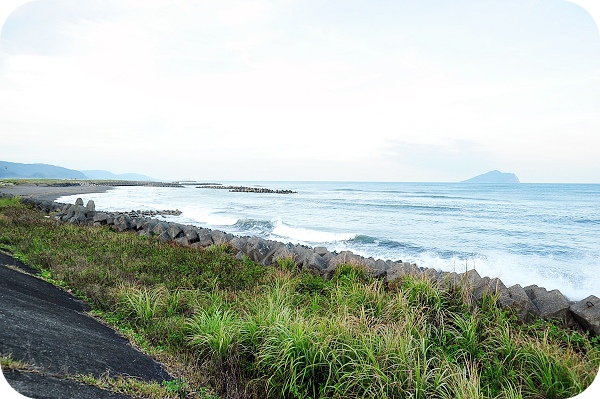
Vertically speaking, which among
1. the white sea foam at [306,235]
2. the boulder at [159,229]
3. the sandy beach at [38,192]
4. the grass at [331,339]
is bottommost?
the white sea foam at [306,235]

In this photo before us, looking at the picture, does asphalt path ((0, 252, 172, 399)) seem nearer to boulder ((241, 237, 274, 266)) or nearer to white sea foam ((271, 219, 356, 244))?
boulder ((241, 237, 274, 266))

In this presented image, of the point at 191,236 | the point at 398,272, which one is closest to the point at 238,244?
A: the point at 191,236

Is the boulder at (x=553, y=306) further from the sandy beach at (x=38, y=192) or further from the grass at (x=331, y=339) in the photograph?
the sandy beach at (x=38, y=192)

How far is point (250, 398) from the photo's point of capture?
3.56m

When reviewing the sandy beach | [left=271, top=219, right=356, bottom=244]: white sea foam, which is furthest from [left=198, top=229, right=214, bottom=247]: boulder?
the sandy beach

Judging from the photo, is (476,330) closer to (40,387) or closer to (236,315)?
(236,315)

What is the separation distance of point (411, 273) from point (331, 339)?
10.4ft

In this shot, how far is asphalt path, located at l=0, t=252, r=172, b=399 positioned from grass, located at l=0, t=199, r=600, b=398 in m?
0.33

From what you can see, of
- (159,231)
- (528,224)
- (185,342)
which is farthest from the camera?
(528,224)

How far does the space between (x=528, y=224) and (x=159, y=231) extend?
1010 inches

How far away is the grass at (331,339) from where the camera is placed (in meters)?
3.52

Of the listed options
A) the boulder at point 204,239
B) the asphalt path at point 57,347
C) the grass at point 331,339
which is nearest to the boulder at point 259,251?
the boulder at point 204,239

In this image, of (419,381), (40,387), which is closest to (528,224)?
(419,381)

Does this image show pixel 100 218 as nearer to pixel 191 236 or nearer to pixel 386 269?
pixel 191 236
